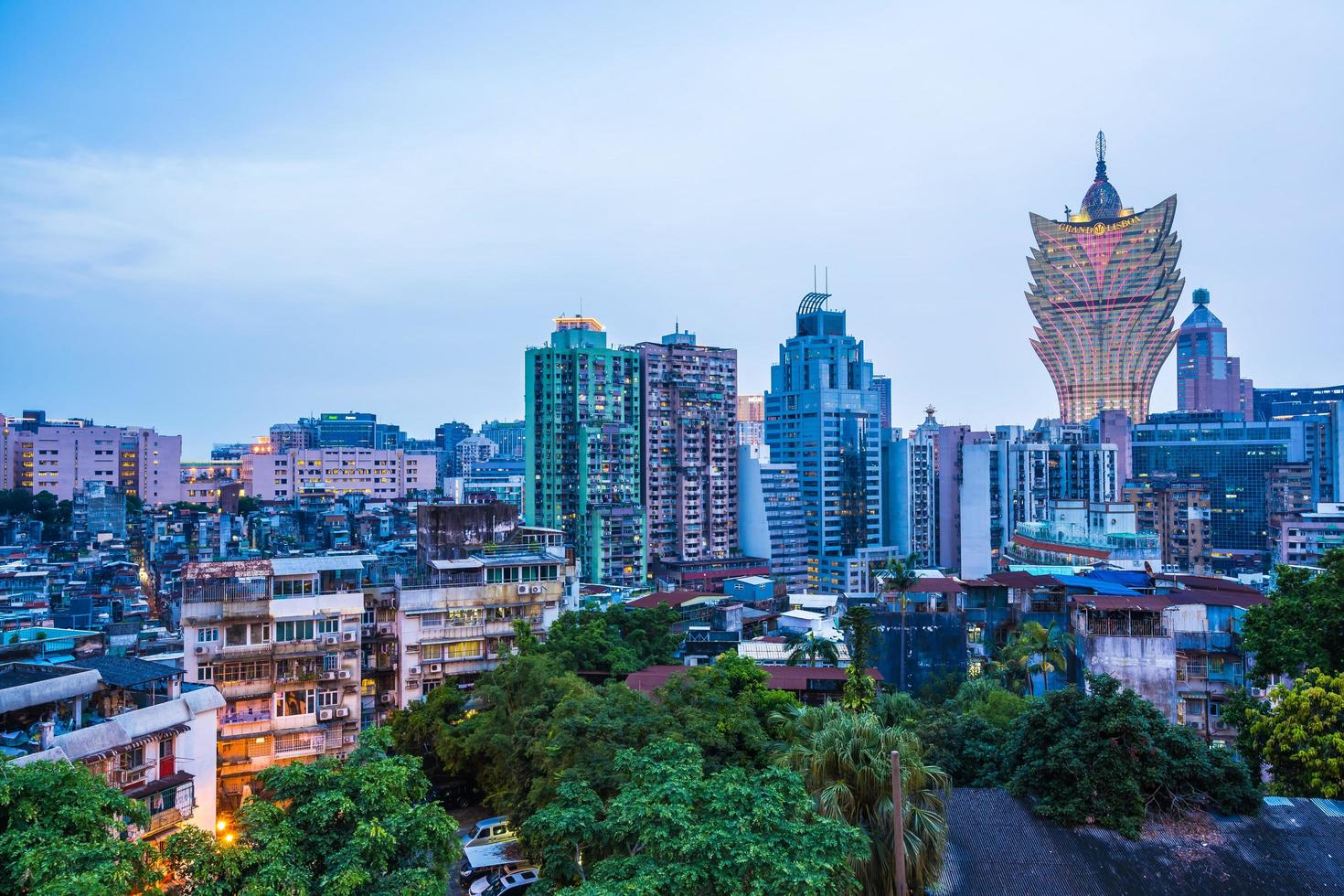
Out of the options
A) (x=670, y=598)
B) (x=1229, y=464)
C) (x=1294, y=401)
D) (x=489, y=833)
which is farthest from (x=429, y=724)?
(x=1294, y=401)

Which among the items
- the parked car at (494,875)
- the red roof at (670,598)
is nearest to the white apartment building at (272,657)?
the parked car at (494,875)

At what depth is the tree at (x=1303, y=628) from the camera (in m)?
22.5

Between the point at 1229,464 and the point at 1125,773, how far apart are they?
129 m

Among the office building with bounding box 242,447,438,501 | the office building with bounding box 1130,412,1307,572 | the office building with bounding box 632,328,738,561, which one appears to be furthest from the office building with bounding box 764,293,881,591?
the office building with bounding box 242,447,438,501

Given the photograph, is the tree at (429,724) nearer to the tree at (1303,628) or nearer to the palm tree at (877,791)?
the palm tree at (877,791)

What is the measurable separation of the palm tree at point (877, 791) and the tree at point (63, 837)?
991cm

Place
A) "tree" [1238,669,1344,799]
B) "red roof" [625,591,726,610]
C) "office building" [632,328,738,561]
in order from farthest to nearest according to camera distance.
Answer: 1. "office building" [632,328,738,561]
2. "red roof" [625,591,726,610]
3. "tree" [1238,669,1344,799]

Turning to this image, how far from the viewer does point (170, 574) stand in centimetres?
4806

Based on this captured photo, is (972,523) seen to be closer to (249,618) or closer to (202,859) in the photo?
(249,618)

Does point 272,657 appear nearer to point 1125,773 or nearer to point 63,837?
point 63,837

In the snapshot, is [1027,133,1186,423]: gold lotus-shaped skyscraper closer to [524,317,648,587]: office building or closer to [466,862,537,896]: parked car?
[524,317,648,587]: office building

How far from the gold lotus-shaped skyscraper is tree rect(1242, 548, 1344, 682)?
14967 centimetres

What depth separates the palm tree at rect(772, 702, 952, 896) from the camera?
14.9 meters

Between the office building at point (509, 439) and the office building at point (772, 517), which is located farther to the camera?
the office building at point (509, 439)
